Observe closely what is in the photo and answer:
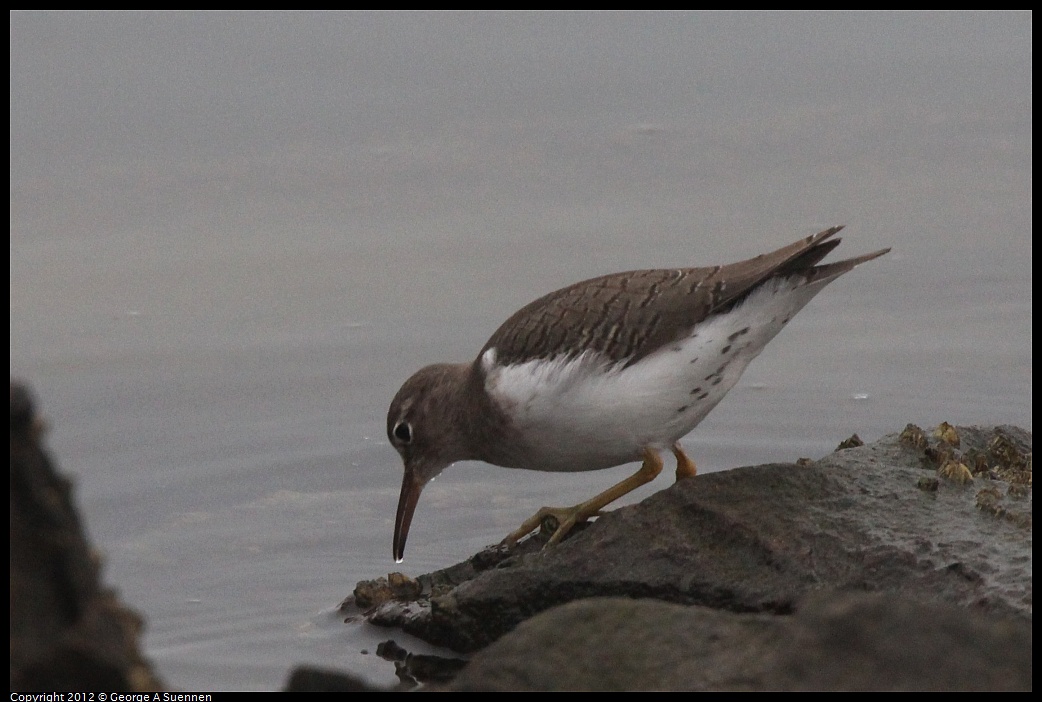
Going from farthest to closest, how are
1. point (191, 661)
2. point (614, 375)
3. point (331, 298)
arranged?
point (331, 298), point (614, 375), point (191, 661)

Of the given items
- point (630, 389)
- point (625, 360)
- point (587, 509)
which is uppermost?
point (625, 360)

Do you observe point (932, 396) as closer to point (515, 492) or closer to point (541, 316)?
point (515, 492)

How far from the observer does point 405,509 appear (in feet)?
26.6

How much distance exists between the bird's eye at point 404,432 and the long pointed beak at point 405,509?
0.21m

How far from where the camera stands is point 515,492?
9234 millimetres

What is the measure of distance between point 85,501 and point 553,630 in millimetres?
5250

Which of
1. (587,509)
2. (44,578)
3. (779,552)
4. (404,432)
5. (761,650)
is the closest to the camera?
(44,578)

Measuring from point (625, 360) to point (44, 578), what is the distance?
13.8 ft

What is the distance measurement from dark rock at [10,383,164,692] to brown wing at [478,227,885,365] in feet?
13.0

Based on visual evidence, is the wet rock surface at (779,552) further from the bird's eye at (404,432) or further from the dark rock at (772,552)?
the bird's eye at (404,432)

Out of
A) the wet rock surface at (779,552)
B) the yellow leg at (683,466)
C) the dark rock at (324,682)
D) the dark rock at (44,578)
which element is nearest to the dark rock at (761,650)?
the dark rock at (324,682)

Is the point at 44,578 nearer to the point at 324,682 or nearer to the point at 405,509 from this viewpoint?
the point at 324,682

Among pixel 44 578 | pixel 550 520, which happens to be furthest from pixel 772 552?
pixel 44 578

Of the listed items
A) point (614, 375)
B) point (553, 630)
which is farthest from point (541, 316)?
point (553, 630)
